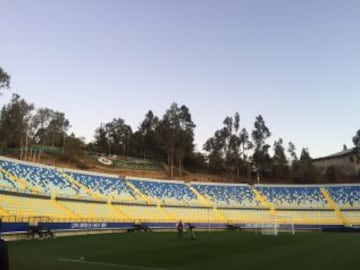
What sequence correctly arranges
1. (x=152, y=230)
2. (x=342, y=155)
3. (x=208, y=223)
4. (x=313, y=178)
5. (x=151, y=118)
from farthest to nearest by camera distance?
(x=151, y=118) → (x=342, y=155) → (x=313, y=178) → (x=208, y=223) → (x=152, y=230)

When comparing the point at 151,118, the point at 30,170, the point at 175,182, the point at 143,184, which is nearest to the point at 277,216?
the point at 175,182

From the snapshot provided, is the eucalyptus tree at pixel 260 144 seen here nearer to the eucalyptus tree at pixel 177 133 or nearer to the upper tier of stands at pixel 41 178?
the eucalyptus tree at pixel 177 133

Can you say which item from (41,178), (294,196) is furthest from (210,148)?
(41,178)

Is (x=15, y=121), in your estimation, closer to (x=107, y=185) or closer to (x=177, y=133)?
(x=107, y=185)

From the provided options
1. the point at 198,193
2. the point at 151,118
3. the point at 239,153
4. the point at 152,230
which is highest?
the point at 151,118

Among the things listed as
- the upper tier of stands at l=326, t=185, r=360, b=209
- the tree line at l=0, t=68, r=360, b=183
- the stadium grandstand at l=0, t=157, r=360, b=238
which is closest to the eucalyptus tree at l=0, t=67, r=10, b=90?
the stadium grandstand at l=0, t=157, r=360, b=238

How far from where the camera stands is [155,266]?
1458cm

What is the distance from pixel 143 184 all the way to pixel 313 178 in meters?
43.3

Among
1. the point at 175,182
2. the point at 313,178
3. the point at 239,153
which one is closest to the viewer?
the point at 175,182

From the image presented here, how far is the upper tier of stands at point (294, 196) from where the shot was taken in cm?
5650

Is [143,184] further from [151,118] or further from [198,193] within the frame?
[151,118]

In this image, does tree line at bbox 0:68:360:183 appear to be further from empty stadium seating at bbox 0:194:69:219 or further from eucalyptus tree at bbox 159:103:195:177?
empty stadium seating at bbox 0:194:69:219

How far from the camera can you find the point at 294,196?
58.5 meters

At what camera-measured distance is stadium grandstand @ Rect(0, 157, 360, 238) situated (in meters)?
38.2
